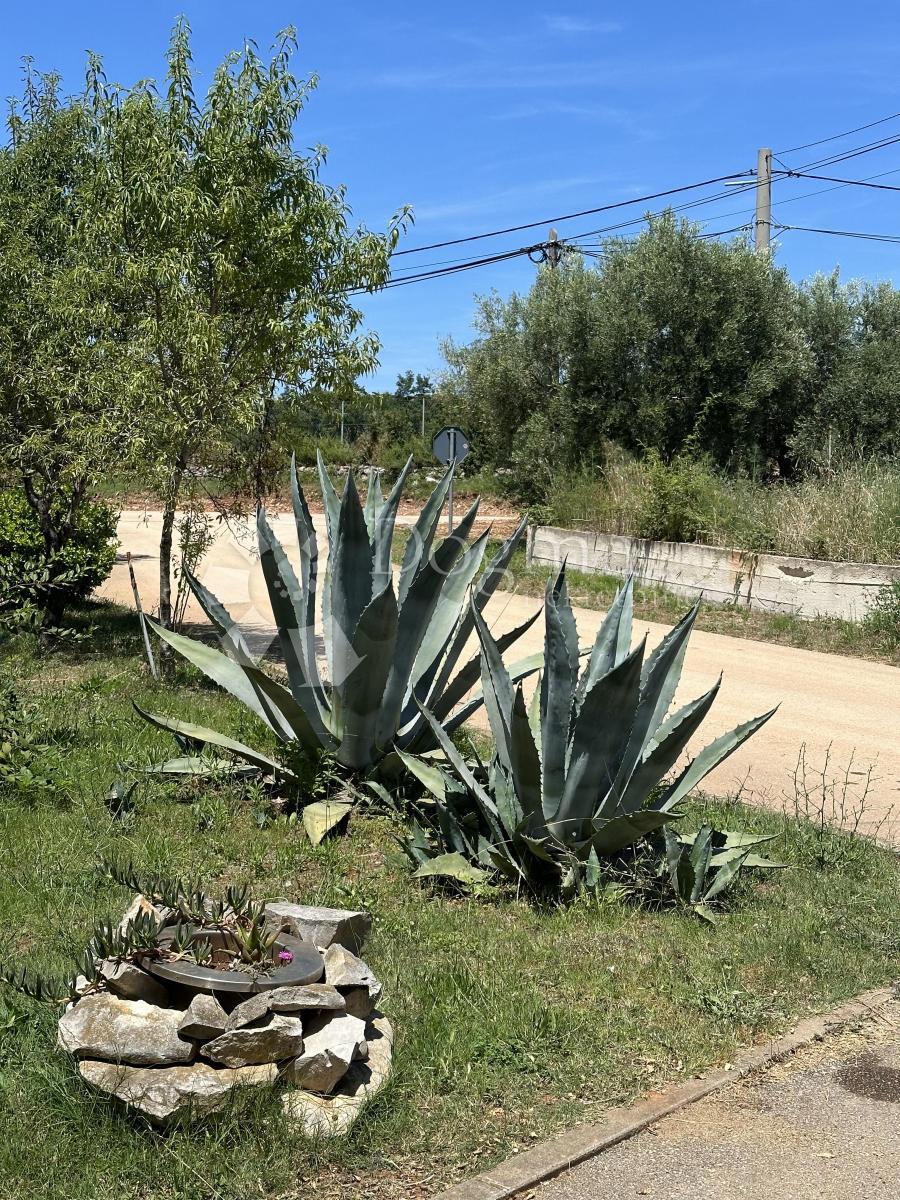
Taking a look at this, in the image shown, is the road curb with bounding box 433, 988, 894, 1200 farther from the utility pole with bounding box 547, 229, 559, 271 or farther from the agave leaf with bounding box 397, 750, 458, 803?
the utility pole with bounding box 547, 229, 559, 271

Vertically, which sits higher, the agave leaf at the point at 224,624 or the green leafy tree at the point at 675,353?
the green leafy tree at the point at 675,353

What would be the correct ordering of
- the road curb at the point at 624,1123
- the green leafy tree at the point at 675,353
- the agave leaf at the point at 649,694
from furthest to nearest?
1. the green leafy tree at the point at 675,353
2. the agave leaf at the point at 649,694
3. the road curb at the point at 624,1123

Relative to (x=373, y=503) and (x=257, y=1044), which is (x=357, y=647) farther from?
(x=257, y=1044)

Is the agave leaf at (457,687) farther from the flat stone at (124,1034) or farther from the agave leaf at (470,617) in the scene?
the flat stone at (124,1034)

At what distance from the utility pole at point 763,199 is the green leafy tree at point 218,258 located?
15.1 metres

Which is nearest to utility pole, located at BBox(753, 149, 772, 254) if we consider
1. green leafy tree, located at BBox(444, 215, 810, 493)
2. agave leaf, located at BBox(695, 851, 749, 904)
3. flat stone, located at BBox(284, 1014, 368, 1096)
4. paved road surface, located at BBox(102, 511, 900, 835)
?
green leafy tree, located at BBox(444, 215, 810, 493)

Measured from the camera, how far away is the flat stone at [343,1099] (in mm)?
3418

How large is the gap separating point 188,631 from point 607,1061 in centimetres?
961

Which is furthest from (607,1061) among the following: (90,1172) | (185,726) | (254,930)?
(185,726)

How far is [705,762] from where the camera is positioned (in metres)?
5.75

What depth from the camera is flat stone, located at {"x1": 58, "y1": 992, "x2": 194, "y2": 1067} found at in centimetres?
344

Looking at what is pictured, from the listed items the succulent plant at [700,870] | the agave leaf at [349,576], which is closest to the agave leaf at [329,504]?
the agave leaf at [349,576]

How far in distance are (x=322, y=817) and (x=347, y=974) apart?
2186 millimetres

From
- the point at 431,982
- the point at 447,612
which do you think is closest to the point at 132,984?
the point at 431,982
